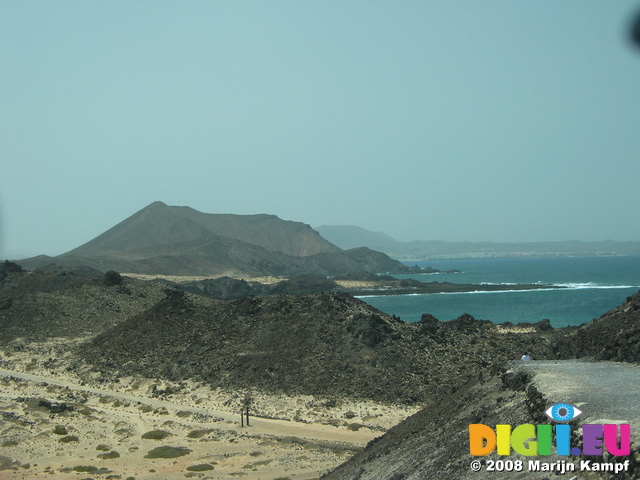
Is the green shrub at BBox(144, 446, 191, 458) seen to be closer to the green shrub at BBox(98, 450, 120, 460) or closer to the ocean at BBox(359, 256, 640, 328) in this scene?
the green shrub at BBox(98, 450, 120, 460)

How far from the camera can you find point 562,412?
34.4 feet

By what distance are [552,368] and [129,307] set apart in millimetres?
46118

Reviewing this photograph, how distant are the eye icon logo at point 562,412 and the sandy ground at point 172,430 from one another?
8220mm

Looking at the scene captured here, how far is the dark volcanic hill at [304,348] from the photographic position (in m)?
28.2

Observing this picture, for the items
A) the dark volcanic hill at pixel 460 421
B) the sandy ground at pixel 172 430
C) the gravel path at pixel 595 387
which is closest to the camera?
the gravel path at pixel 595 387

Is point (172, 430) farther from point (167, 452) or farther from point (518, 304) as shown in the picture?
point (518, 304)

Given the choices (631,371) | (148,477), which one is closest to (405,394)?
(148,477)

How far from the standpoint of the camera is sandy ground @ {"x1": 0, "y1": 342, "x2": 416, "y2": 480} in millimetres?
18594

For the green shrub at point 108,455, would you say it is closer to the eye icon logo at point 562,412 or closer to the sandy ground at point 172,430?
the sandy ground at point 172,430

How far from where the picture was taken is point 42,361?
37.8 m

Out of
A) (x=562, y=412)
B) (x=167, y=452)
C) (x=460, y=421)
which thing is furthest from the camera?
(x=167, y=452)

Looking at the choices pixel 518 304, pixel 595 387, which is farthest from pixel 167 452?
pixel 518 304

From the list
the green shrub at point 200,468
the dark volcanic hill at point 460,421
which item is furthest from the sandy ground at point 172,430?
the dark volcanic hill at point 460,421

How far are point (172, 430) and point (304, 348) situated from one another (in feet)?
30.7
